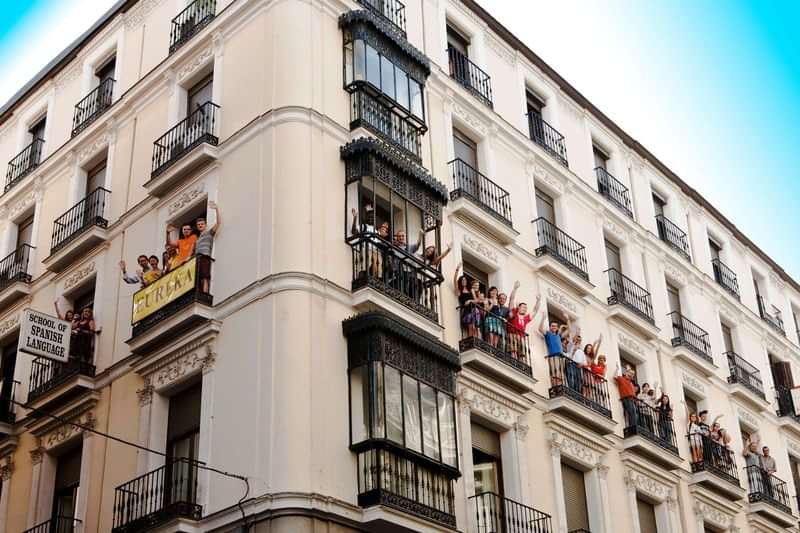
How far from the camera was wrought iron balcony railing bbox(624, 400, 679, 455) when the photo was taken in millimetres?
27094

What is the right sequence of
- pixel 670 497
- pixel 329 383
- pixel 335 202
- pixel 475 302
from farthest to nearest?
pixel 670 497
pixel 475 302
pixel 335 202
pixel 329 383

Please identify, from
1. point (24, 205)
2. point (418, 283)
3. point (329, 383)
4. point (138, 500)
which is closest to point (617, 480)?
point (418, 283)

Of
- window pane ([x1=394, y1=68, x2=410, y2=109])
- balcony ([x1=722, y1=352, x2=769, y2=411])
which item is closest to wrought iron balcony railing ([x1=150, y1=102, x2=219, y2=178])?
window pane ([x1=394, y1=68, x2=410, y2=109])

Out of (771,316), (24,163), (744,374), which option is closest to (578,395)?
A: (744,374)

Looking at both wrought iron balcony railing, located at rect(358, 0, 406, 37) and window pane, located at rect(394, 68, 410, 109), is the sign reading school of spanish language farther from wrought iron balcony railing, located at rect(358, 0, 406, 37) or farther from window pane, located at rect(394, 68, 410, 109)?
wrought iron balcony railing, located at rect(358, 0, 406, 37)

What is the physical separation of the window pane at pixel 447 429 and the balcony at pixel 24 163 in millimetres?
14254

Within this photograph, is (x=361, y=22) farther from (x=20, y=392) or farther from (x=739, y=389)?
(x=739, y=389)

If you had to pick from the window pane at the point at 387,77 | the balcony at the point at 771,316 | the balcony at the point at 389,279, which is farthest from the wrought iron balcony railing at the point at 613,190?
the balcony at the point at 389,279

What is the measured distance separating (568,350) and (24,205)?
1451cm

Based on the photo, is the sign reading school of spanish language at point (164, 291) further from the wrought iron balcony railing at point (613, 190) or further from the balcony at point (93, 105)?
the wrought iron balcony railing at point (613, 190)

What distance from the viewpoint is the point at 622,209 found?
32.2 m

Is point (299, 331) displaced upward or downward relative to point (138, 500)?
upward

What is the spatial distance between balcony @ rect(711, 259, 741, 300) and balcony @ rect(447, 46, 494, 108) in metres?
11.6

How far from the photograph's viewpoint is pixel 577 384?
26.0 m
